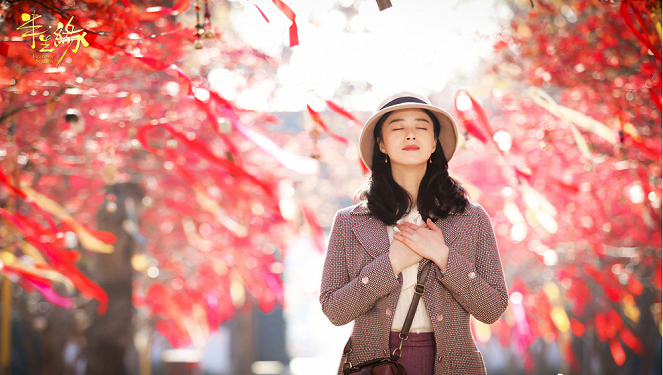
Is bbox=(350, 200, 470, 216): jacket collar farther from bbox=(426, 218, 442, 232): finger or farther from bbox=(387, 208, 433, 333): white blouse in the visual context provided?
bbox=(387, 208, 433, 333): white blouse

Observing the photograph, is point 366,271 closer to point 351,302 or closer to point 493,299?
point 351,302

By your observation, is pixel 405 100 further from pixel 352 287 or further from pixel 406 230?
pixel 352 287

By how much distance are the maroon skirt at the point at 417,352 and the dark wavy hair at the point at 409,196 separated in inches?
16.1

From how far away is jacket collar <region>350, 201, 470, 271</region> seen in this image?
2002mm

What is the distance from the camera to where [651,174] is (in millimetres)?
4043

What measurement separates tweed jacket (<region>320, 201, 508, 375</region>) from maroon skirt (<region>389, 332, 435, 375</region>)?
39 millimetres

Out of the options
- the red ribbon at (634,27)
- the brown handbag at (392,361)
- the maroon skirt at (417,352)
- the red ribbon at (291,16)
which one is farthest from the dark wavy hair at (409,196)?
the red ribbon at (634,27)

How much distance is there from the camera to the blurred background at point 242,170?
3.01 metres

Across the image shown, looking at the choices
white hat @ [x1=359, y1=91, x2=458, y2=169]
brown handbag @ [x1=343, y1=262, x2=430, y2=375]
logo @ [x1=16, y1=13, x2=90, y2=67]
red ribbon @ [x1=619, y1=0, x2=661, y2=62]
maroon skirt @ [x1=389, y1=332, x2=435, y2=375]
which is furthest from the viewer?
red ribbon @ [x1=619, y1=0, x2=661, y2=62]

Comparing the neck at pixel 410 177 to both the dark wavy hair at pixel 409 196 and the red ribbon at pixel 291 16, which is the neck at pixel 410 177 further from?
the red ribbon at pixel 291 16

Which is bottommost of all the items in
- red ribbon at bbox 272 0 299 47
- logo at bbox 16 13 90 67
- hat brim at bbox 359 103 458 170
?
hat brim at bbox 359 103 458 170

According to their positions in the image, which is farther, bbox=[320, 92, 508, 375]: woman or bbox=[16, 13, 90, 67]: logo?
bbox=[16, 13, 90, 67]: logo

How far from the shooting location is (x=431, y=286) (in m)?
1.96

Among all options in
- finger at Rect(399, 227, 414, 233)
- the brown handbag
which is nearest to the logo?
finger at Rect(399, 227, 414, 233)
